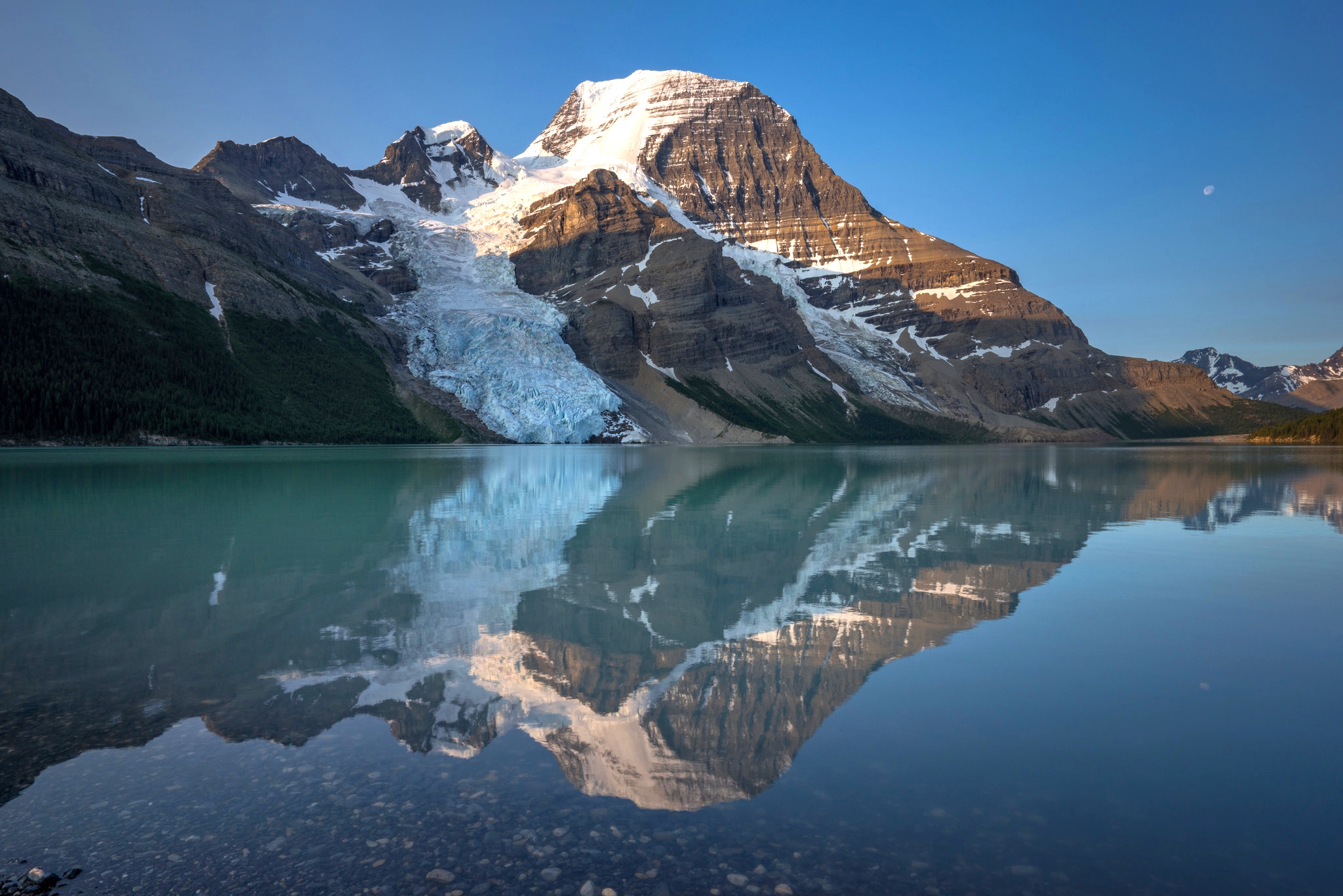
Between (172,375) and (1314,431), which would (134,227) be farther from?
(1314,431)

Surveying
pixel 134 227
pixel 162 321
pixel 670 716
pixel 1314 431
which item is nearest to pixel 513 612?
pixel 670 716

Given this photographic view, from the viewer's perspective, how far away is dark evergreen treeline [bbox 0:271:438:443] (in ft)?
269

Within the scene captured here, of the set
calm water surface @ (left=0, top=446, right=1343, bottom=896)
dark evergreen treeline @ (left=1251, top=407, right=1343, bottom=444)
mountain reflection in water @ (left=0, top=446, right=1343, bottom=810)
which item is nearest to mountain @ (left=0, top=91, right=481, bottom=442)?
mountain reflection in water @ (left=0, top=446, right=1343, bottom=810)

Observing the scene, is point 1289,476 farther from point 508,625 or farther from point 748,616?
point 508,625

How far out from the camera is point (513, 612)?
500 inches

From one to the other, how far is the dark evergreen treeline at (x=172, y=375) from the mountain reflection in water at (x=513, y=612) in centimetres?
6378

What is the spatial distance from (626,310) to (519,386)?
62471mm

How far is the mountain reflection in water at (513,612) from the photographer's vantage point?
779 cm

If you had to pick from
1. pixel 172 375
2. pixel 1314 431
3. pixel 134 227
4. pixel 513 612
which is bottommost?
pixel 513 612

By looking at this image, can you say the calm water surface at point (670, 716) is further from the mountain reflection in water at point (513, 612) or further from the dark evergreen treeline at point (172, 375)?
the dark evergreen treeline at point (172, 375)

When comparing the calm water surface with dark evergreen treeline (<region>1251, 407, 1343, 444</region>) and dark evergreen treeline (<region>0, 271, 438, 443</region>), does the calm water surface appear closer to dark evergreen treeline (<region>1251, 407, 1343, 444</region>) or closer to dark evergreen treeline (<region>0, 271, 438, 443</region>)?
dark evergreen treeline (<region>0, 271, 438, 443</region>)

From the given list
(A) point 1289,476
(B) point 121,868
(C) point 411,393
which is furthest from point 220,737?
(C) point 411,393

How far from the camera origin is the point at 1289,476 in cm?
4775

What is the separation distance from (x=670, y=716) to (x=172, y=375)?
11097cm
